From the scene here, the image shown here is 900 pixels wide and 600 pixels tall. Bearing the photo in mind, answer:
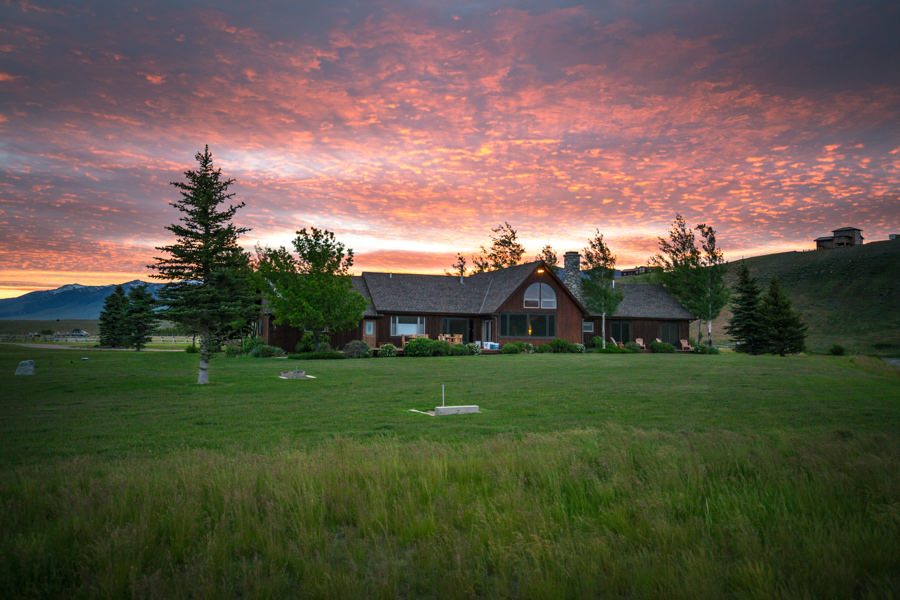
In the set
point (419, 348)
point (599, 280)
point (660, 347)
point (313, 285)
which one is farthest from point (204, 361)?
point (660, 347)

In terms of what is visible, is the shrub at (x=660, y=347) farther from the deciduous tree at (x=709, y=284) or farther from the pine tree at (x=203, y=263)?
the pine tree at (x=203, y=263)

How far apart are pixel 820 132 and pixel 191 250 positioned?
89.0 feet

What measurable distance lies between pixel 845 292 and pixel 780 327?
55195 mm

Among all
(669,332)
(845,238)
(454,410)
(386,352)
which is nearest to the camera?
(454,410)

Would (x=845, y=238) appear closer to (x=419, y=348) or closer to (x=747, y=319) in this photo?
(x=747, y=319)

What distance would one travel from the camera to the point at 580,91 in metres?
24.0

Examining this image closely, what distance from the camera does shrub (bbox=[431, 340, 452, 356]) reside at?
3806cm

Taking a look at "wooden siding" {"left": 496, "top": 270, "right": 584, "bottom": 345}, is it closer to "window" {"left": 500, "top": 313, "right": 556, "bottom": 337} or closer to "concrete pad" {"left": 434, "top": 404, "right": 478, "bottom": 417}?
"window" {"left": 500, "top": 313, "right": 556, "bottom": 337}

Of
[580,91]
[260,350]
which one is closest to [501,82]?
[580,91]

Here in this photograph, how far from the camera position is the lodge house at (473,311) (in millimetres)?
43281

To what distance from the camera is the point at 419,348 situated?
3744 cm

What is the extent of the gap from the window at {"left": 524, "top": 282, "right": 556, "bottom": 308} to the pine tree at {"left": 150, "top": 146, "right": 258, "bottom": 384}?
28093 millimetres

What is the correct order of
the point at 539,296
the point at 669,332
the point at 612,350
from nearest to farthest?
the point at 612,350
the point at 539,296
the point at 669,332

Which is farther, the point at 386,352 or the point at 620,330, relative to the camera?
the point at 620,330
